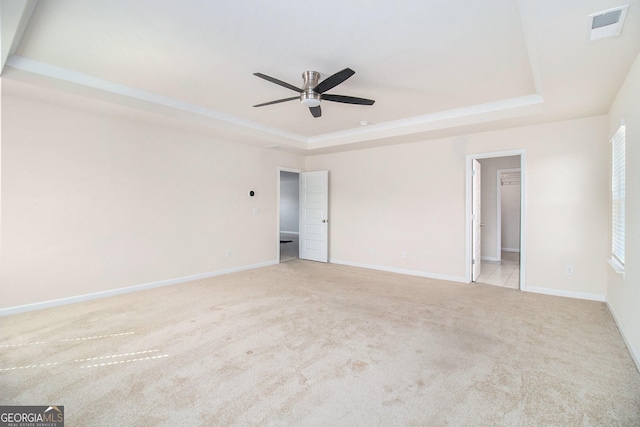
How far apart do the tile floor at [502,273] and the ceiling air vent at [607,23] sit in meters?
3.50

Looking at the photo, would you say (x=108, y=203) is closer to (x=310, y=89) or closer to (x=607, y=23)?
(x=310, y=89)

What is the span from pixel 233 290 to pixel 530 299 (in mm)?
4003

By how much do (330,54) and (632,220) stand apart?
2.91 metres

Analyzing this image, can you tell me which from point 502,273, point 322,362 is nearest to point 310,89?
point 322,362

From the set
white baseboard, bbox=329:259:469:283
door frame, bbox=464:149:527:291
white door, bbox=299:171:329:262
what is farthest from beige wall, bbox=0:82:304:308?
door frame, bbox=464:149:527:291

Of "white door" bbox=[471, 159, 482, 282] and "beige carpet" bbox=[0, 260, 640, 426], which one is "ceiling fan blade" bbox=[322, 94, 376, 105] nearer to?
"beige carpet" bbox=[0, 260, 640, 426]

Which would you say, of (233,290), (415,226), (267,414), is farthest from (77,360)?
(415,226)

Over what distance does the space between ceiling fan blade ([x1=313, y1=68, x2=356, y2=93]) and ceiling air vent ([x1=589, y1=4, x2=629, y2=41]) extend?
157cm

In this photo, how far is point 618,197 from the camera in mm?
3178

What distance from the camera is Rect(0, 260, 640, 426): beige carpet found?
1798mm

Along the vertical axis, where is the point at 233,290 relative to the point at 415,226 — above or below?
below

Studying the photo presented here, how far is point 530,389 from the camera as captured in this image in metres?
2.01

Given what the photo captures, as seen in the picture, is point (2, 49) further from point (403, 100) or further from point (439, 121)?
point (439, 121)

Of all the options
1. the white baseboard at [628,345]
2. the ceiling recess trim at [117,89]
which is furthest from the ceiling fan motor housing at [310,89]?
the white baseboard at [628,345]
